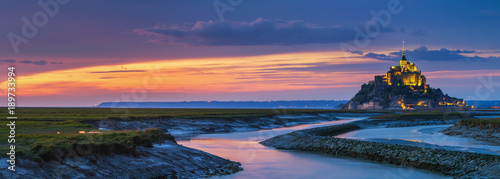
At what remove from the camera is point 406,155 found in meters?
32.9

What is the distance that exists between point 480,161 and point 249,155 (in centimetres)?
1720

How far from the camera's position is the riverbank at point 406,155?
26.4 metres

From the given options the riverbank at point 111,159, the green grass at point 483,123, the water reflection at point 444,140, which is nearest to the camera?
the riverbank at point 111,159

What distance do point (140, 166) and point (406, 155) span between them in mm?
18245

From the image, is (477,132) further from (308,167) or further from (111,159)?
(111,159)

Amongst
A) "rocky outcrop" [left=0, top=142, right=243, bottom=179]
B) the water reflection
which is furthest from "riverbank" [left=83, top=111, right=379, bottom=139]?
"rocky outcrop" [left=0, top=142, right=243, bottom=179]

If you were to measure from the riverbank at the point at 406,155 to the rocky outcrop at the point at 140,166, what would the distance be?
36.5 ft

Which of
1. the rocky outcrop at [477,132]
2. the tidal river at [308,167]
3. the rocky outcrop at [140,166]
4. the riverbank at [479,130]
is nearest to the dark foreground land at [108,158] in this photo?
the rocky outcrop at [140,166]

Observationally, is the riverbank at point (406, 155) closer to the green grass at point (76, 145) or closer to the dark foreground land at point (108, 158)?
the dark foreground land at point (108, 158)

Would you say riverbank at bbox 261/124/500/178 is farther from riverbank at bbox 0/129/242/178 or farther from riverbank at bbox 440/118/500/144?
riverbank at bbox 440/118/500/144

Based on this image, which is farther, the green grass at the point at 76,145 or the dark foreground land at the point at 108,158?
the green grass at the point at 76,145

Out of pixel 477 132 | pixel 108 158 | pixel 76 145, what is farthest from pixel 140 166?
pixel 477 132

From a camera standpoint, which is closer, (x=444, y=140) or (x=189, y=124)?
(x=444, y=140)

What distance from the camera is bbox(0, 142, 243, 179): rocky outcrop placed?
66.6 ft
